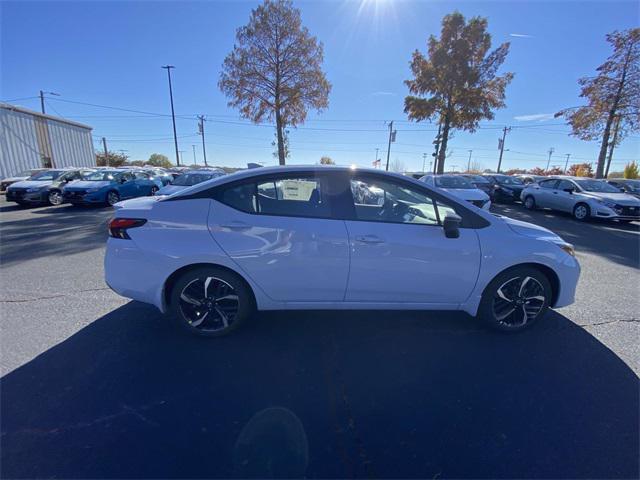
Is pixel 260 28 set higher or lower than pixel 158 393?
higher

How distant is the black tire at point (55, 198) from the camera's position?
11.9 meters

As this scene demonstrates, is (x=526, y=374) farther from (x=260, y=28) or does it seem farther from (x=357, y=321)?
(x=260, y=28)

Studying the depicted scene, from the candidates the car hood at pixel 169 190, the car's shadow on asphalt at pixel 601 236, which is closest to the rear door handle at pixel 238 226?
the car's shadow on asphalt at pixel 601 236

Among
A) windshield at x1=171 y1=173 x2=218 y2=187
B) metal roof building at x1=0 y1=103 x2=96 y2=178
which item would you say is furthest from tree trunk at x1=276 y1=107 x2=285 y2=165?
metal roof building at x1=0 y1=103 x2=96 y2=178

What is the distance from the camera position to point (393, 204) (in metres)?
2.96

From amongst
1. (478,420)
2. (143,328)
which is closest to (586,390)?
(478,420)

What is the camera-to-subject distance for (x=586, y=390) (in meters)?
2.28

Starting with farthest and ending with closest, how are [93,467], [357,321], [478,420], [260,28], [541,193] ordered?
[260,28]
[541,193]
[357,321]
[478,420]
[93,467]

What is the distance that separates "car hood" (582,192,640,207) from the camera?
31.7 feet

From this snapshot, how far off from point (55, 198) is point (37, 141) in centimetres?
1916

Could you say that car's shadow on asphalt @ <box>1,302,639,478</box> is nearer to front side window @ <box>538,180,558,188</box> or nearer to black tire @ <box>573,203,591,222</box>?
black tire @ <box>573,203,591,222</box>

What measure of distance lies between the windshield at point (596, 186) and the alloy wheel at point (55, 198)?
816 inches

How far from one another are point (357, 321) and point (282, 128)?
675 inches

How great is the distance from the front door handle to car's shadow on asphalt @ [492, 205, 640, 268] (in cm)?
585
